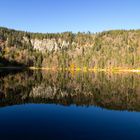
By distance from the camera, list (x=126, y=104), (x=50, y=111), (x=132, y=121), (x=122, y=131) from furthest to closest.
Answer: (x=126, y=104) < (x=50, y=111) < (x=132, y=121) < (x=122, y=131)

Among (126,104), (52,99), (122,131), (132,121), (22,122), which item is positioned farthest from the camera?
(52,99)

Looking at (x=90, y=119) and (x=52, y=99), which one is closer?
(x=90, y=119)

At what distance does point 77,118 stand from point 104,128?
631cm

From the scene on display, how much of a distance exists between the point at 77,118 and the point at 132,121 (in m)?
7.10

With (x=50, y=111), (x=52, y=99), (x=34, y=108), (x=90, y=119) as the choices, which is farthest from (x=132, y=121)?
(x=52, y=99)

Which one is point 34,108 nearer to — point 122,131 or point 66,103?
point 66,103

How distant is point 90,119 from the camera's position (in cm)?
3634

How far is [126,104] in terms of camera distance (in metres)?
49.3

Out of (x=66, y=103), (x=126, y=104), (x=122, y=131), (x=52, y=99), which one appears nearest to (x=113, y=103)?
(x=126, y=104)

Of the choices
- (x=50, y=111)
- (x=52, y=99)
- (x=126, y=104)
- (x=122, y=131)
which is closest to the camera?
(x=122, y=131)

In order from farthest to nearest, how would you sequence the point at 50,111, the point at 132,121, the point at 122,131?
the point at 50,111 < the point at 132,121 < the point at 122,131

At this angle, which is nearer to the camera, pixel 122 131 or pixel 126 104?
pixel 122 131

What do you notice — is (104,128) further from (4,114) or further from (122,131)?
(4,114)

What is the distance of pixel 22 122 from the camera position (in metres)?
32.7
